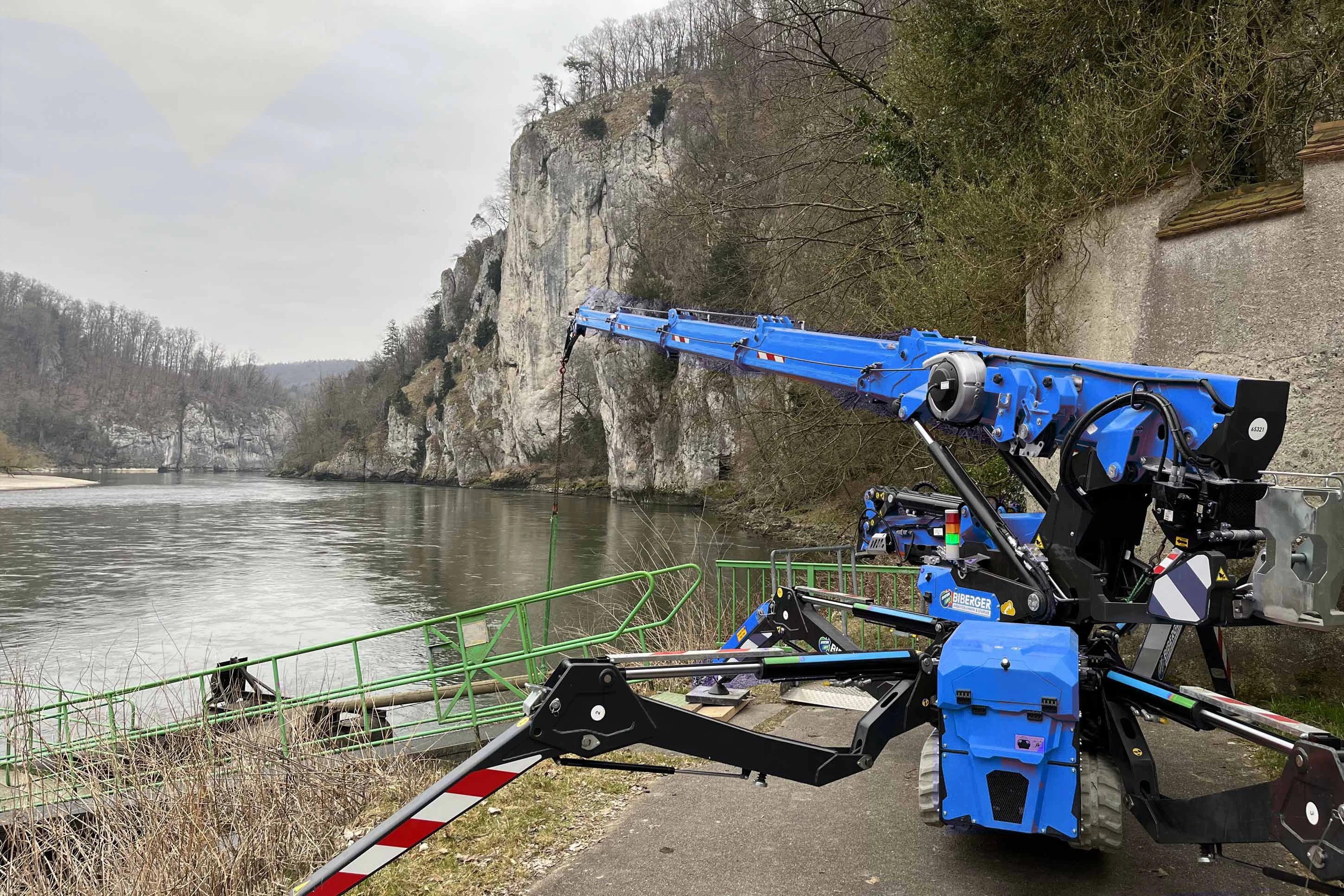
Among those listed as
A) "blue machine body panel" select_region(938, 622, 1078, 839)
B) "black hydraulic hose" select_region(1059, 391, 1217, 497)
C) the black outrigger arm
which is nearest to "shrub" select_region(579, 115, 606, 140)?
"black hydraulic hose" select_region(1059, 391, 1217, 497)

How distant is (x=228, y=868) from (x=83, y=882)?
1.17 meters

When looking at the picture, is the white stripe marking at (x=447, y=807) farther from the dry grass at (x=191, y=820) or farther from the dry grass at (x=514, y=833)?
the dry grass at (x=191, y=820)

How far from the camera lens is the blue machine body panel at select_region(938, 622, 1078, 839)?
3795mm

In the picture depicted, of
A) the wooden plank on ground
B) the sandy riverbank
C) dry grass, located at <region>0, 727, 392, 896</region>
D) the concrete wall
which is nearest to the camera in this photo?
dry grass, located at <region>0, 727, 392, 896</region>

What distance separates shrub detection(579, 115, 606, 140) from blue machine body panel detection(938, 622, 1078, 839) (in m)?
84.8

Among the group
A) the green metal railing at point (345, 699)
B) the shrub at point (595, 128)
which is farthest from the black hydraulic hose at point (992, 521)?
the shrub at point (595, 128)

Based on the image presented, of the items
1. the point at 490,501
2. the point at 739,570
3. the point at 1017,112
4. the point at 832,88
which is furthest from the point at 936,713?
the point at 490,501

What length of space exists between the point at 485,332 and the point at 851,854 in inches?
3928

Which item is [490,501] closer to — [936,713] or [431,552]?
[431,552]

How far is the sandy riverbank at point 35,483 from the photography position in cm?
7300

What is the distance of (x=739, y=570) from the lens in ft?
73.8

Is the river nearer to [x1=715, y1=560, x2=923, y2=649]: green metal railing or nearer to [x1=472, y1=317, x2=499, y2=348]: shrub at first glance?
[x1=715, y1=560, x2=923, y2=649]: green metal railing

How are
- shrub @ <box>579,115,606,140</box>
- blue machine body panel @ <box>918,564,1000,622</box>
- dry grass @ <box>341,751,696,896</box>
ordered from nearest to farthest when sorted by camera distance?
dry grass @ <box>341,751,696,896</box> → blue machine body panel @ <box>918,564,1000,622</box> → shrub @ <box>579,115,606,140</box>

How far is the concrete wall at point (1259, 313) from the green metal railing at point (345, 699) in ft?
16.2
